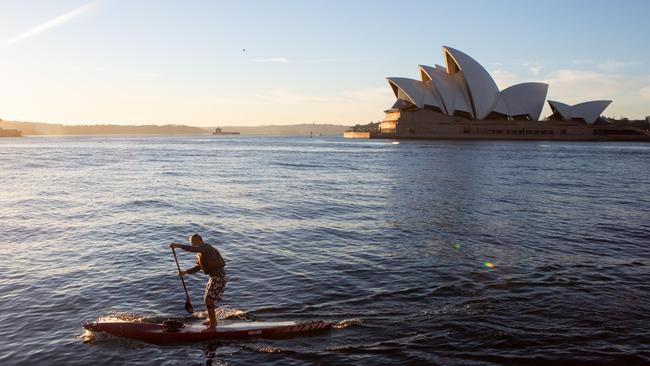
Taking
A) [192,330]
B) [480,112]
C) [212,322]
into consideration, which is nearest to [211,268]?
[212,322]

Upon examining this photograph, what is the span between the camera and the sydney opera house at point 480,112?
131 metres

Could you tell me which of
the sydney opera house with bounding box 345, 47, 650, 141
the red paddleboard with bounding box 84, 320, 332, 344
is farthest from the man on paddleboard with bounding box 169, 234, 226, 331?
the sydney opera house with bounding box 345, 47, 650, 141

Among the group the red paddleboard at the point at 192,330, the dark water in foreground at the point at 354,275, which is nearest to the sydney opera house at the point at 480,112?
the dark water in foreground at the point at 354,275

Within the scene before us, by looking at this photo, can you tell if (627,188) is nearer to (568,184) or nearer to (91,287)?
(568,184)

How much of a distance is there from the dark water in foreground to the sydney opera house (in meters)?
105

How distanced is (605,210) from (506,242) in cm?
1104

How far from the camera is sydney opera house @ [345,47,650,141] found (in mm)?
130875

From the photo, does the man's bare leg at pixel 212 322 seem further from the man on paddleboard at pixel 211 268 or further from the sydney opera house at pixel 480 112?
the sydney opera house at pixel 480 112

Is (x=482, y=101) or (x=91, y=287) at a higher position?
(x=482, y=101)

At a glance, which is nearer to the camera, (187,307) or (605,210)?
(187,307)

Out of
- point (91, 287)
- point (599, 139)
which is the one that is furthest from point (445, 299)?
point (599, 139)

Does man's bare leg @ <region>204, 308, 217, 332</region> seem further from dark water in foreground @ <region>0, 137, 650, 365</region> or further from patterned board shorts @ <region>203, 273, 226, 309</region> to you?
dark water in foreground @ <region>0, 137, 650, 365</region>

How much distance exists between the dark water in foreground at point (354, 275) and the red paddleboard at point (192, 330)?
184 mm

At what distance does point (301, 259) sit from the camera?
15.7 meters
